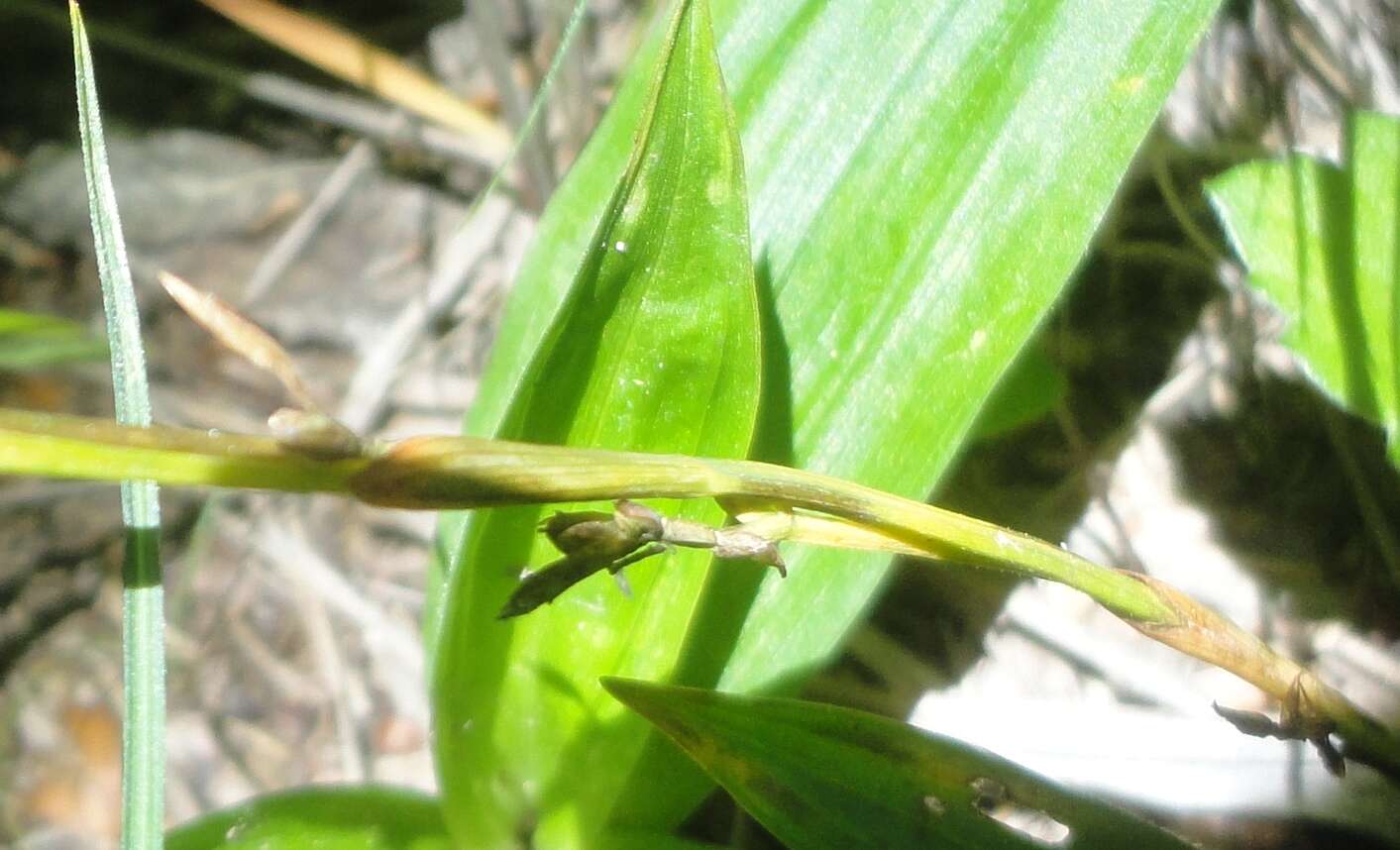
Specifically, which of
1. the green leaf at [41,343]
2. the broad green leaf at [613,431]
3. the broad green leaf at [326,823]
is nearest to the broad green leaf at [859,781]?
the broad green leaf at [613,431]

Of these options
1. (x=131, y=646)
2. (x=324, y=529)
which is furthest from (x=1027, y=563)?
(x=324, y=529)

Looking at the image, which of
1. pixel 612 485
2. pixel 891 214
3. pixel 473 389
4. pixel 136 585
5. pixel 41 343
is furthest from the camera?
pixel 473 389

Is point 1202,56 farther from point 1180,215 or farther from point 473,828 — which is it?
point 473,828

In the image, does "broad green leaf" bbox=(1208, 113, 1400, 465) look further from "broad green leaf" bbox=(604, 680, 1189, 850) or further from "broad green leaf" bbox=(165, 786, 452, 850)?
"broad green leaf" bbox=(165, 786, 452, 850)

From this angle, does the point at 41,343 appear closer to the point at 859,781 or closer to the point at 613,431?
the point at 613,431

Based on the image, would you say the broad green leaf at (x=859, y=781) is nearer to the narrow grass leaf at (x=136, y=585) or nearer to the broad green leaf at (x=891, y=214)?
the broad green leaf at (x=891, y=214)

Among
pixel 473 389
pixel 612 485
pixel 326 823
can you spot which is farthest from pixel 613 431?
pixel 473 389
